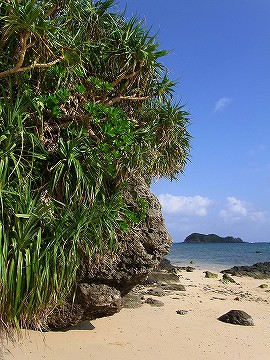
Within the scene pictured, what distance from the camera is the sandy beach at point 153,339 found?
5629 mm

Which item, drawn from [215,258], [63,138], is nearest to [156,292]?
[63,138]

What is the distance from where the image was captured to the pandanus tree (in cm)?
458

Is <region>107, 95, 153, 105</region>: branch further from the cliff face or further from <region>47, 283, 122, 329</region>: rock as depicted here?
<region>47, 283, 122, 329</region>: rock

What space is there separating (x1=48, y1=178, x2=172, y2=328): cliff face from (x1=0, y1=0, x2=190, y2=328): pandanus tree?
0.93ft

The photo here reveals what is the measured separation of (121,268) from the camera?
6.17m

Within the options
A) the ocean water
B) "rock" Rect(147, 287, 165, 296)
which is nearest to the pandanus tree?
"rock" Rect(147, 287, 165, 296)

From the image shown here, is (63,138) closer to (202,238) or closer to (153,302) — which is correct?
(153,302)

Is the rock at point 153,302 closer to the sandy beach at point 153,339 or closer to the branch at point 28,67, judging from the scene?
the sandy beach at point 153,339

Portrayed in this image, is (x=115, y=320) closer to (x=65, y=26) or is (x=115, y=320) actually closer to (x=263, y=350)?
(x=263, y=350)

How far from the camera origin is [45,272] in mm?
4566

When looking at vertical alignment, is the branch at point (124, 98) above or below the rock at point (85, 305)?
above

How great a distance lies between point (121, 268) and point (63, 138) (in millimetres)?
2091

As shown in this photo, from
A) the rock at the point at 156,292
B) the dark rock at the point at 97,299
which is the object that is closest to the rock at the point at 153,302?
the rock at the point at 156,292

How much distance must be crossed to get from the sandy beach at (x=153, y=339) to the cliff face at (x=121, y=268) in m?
0.36
